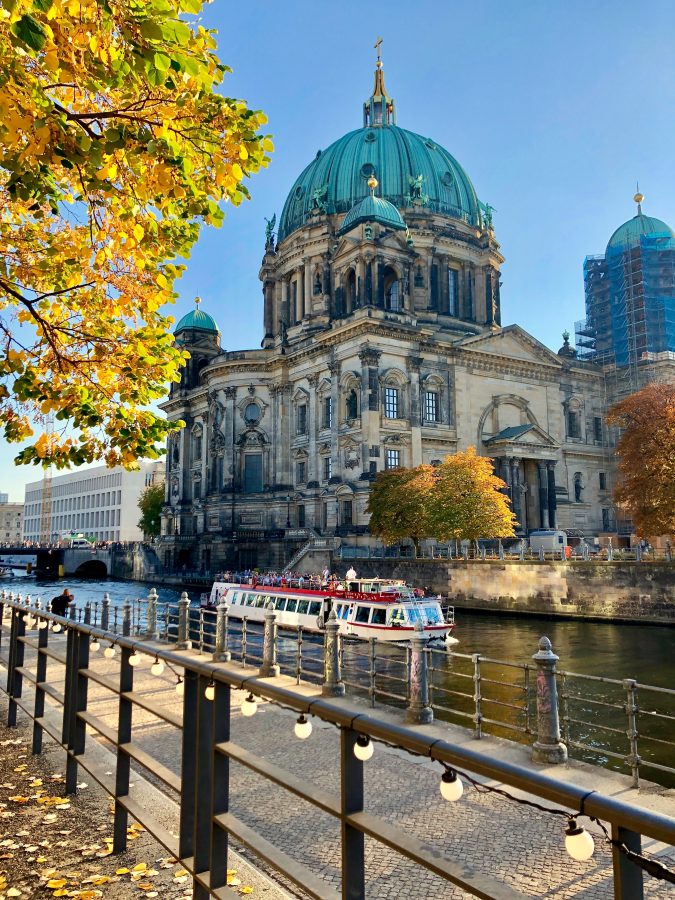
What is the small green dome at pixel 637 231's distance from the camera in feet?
241

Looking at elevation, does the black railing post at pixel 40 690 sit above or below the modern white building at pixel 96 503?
below

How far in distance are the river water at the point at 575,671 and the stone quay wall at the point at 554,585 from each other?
83 centimetres

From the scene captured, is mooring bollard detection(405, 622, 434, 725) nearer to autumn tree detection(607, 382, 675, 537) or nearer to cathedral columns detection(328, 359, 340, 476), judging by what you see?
autumn tree detection(607, 382, 675, 537)

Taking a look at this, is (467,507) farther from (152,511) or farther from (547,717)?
(152,511)

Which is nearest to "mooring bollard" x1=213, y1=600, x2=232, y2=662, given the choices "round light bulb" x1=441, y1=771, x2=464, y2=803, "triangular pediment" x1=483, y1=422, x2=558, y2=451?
"round light bulb" x1=441, y1=771, x2=464, y2=803

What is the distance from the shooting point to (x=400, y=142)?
7706cm

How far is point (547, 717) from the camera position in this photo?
10086 millimetres

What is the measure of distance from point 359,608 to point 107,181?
24935 mm

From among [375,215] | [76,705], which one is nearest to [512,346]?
[375,215]

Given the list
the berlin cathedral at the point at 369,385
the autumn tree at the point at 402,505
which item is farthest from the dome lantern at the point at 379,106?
the autumn tree at the point at 402,505

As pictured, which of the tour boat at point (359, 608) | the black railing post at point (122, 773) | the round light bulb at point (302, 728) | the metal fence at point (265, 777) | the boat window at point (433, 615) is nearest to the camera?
the metal fence at point (265, 777)

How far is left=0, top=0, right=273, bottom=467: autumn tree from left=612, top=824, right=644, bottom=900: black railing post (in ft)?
16.0

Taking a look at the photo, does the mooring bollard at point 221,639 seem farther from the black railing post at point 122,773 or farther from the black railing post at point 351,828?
the black railing post at point 351,828

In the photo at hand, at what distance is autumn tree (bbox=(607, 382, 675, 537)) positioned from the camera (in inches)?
1432
